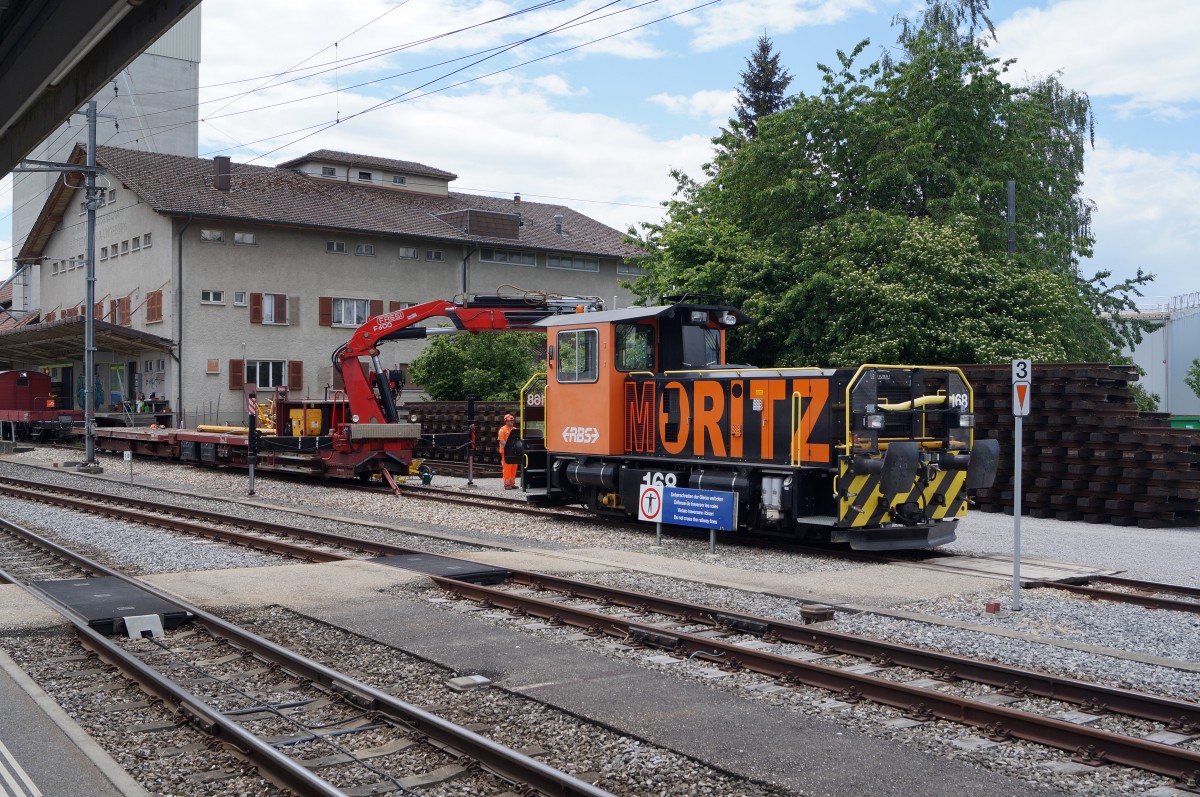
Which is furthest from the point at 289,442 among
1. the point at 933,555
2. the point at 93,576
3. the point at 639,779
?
the point at 639,779

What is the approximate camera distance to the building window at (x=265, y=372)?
42781mm

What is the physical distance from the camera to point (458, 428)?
30.2 m

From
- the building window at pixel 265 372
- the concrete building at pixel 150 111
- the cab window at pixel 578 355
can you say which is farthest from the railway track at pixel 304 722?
the concrete building at pixel 150 111

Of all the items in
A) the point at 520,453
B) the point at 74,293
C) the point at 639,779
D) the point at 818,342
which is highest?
the point at 74,293

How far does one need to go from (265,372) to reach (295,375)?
1165 mm

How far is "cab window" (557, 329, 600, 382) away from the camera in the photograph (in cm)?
1619

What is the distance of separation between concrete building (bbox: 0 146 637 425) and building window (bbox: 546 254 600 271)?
0.06m

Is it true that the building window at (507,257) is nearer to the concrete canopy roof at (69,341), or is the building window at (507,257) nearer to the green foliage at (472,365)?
the green foliage at (472,365)

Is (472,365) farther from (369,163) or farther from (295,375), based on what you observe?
(369,163)

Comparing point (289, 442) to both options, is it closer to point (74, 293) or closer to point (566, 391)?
point (566, 391)

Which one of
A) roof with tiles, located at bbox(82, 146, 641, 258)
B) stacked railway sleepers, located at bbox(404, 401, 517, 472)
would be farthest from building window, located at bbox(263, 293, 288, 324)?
stacked railway sleepers, located at bbox(404, 401, 517, 472)

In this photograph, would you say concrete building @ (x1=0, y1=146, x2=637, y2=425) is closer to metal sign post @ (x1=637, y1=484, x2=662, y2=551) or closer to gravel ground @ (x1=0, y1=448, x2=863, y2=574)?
gravel ground @ (x1=0, y1=448, x2=863, y2=574)

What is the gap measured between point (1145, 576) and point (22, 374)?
43.1 metres

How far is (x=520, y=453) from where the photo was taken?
58.0 feet
